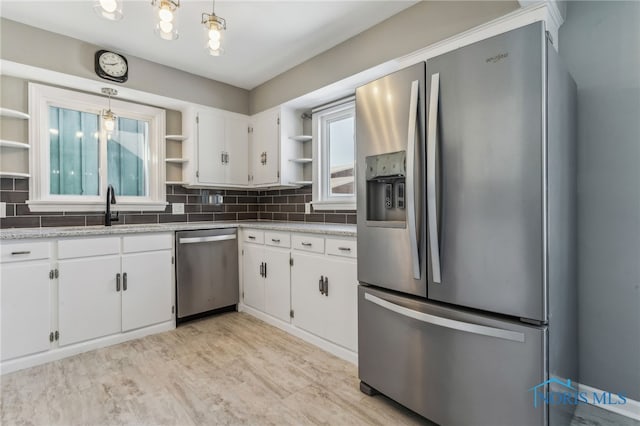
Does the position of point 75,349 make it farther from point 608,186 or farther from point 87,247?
point 608,186

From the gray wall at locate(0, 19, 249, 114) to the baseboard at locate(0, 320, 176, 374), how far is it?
7.11 feet

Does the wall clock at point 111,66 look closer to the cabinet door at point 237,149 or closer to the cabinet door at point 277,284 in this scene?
the cabinet door at point 237,149

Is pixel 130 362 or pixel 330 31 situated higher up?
pixel 330 31

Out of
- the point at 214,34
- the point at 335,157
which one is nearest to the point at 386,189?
the point at 214,34

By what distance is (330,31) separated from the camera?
8.57 feet

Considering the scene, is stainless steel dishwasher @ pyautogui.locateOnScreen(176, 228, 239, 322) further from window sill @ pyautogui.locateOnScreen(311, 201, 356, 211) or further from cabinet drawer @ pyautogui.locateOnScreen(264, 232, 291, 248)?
window sill @ pyautogui.locateOnScreen(311, 201, 356, 211)

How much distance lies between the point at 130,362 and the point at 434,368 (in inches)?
82.2

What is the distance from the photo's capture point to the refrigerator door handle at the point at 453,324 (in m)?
1.29

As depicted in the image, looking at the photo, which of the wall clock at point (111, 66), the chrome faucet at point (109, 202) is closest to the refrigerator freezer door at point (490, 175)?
the wall clock at point (111, 66)

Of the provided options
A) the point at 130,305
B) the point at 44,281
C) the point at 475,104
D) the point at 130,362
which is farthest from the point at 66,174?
the point at 475,104

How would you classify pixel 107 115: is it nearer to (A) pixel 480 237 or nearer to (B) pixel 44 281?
(B) pixel 44 281

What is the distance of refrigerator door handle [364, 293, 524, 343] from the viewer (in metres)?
1.29

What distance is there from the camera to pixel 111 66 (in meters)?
2.81

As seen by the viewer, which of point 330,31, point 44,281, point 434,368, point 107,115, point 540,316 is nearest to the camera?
point 540,316
